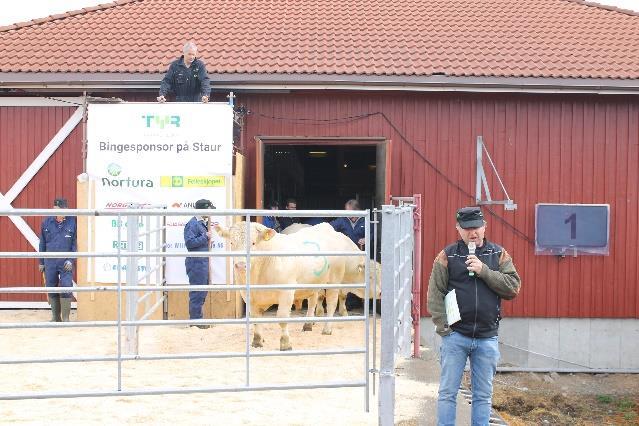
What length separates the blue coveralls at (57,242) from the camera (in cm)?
1099

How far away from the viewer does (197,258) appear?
1070cm

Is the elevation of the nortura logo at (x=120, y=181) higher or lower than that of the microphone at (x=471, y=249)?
higher

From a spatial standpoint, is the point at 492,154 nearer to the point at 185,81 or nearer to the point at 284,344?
the point at 185,81

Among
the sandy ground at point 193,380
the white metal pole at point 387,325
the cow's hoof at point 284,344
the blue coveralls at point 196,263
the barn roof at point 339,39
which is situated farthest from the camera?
the barn roof at point 339,39

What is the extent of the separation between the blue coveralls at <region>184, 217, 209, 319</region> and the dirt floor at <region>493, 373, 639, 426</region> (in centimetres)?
434

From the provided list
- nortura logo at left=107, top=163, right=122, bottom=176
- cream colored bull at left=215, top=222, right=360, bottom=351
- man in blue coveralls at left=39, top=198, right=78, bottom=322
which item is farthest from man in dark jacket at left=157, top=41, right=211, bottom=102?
cream colored bull at left=215, top=222, right=360, bottom=351

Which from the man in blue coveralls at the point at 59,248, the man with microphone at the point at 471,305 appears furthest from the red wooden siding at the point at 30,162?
the man with microphone at the point at 471,305

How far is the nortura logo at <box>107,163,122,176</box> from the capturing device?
36.7 ft

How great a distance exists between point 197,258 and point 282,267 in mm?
1686

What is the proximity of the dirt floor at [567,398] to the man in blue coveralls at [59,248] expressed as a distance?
6.30 metres

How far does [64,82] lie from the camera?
489 inches

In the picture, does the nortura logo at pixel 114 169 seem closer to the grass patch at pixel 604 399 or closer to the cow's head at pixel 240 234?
the cow's head at pixel 240 234

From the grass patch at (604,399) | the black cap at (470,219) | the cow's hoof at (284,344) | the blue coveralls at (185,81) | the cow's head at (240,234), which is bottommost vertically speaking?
the grass patch at (604,399)

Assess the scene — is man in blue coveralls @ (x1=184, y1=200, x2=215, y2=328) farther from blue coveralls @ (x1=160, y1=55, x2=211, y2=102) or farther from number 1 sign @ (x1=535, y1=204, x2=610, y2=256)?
number 1 sign @ (x1=535, y1=204, x2=610, y2=256)
